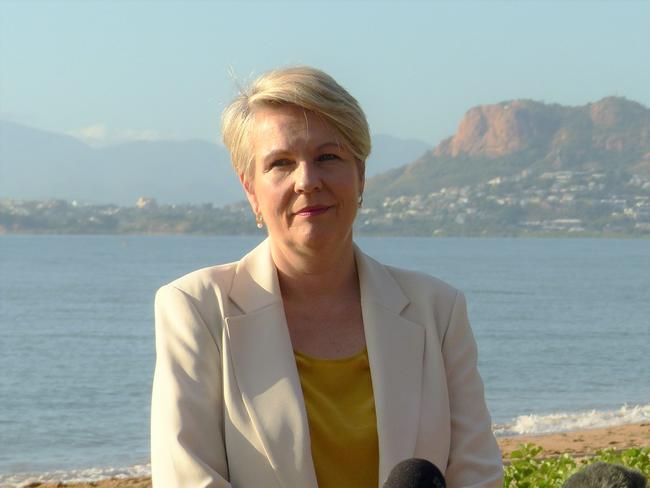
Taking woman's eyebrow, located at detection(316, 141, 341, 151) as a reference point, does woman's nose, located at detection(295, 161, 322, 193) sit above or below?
below

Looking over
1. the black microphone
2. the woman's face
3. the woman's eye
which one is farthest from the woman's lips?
the black microphone

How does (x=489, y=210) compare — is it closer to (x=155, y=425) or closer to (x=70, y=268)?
(x=70, y=268)

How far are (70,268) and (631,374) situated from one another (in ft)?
244

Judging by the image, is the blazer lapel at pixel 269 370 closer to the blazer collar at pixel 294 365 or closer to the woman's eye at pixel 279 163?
the blazer collar at pixel 294 365

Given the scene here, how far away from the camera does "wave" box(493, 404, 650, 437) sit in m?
19.0

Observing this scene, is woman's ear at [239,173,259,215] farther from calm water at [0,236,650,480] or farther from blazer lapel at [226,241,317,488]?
calm water at [0,236,650,480]

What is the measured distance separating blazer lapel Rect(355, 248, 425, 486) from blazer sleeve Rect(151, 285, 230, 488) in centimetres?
42

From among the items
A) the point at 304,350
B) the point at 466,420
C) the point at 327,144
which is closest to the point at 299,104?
the point at 327,144

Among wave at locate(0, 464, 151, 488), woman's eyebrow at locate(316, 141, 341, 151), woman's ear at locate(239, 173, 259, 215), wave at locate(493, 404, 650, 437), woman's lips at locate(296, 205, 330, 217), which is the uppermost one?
woman's eyebrow at locate(316, 141, 341, 151)

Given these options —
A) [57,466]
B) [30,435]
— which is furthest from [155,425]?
[30,435]

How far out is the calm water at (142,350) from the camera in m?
22.6

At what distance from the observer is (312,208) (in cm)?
325

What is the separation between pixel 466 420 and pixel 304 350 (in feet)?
1.56

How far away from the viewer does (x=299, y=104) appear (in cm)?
319
